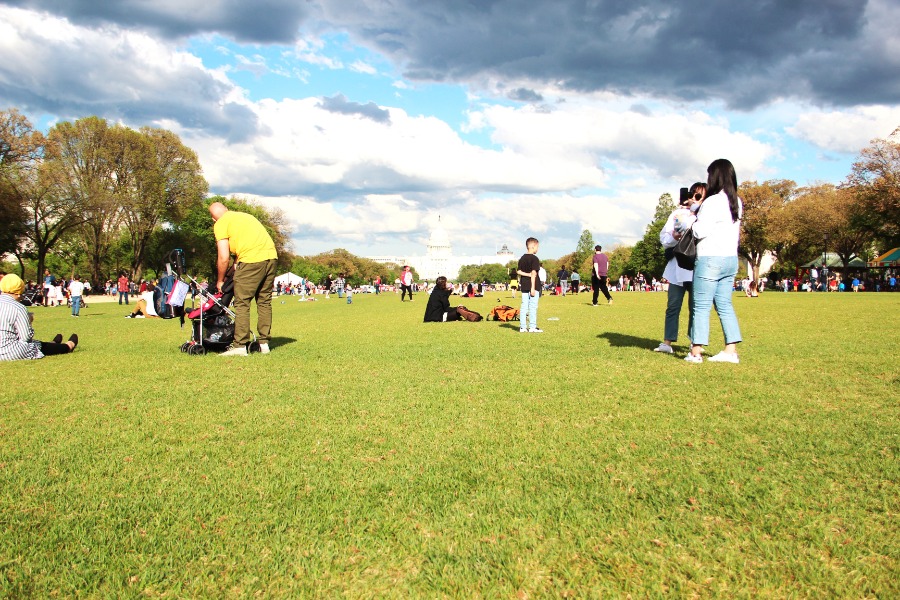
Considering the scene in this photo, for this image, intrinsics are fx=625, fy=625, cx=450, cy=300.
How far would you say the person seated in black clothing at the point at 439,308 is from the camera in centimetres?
1603

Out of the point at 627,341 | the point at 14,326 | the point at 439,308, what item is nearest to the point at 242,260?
the point at 14,326

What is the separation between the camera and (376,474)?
355 cm

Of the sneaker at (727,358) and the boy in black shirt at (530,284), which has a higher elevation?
the boy in black shirt at (530,284)

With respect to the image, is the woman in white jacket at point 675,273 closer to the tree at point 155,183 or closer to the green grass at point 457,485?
the green grass at point 457,485

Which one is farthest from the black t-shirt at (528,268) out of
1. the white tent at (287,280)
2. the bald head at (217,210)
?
the white tent at (287,280)

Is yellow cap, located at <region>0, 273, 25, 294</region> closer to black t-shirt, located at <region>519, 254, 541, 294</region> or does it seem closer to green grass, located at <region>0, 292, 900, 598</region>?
green grass, located at <region>0, 292, 900, 598</region>

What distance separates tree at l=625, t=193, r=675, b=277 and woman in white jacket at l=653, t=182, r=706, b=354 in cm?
8441

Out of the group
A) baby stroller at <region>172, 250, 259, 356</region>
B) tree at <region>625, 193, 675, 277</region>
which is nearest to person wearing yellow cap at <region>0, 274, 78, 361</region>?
baby stroller at <region>172, 250, 259, 356</region>

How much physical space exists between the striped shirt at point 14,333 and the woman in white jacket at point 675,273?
903 cm

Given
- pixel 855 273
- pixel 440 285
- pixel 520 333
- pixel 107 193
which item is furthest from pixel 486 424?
pixel 855 273

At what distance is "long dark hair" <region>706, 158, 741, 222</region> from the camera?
727cm

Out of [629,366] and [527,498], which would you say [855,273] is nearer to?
[629,366]

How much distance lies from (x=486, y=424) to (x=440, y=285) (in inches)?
468

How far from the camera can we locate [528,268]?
1262 cm
